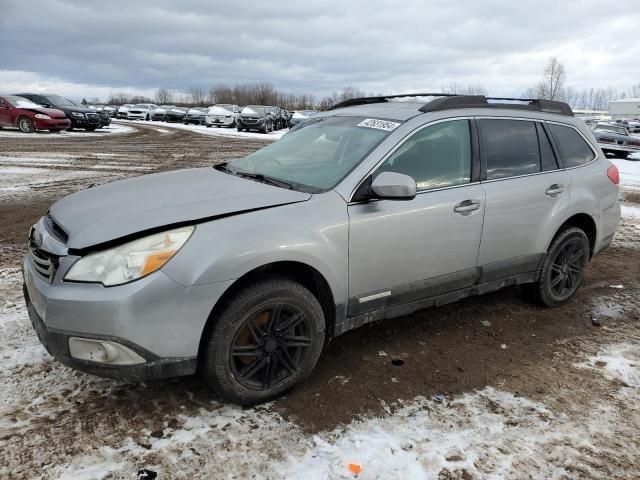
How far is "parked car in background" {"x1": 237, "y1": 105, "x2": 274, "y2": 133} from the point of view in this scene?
1139 inches

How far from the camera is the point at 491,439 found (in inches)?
107

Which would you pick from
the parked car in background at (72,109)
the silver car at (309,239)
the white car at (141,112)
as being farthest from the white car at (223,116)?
the silver car at (309,239)

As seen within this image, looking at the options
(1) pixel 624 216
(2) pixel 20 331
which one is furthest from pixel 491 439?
(1) pixel 624 216

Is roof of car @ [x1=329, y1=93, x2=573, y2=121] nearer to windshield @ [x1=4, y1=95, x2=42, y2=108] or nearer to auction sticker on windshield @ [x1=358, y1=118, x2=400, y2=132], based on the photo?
auction sticker on windshield @ [x1=358, y1=118, x2=400, y2=132]

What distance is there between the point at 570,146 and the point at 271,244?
3.17m

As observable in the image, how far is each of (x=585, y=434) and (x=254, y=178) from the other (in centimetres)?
257

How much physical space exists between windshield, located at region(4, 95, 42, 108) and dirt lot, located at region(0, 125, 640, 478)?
2019 centimetres

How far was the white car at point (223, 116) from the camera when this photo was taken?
3353 centimetres

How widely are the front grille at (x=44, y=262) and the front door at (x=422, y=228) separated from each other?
1651 mm

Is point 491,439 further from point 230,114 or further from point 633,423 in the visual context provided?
point 230,114

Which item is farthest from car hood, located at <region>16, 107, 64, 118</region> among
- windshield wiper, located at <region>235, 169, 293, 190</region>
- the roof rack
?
windshield wiper, located at <region>235, 169, 293, 190</region>

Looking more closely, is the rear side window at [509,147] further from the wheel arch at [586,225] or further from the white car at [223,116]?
the white car at [223,116]

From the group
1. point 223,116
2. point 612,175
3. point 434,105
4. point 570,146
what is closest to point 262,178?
point 434,105

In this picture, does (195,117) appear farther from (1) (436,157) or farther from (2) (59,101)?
(1) (436,157)
